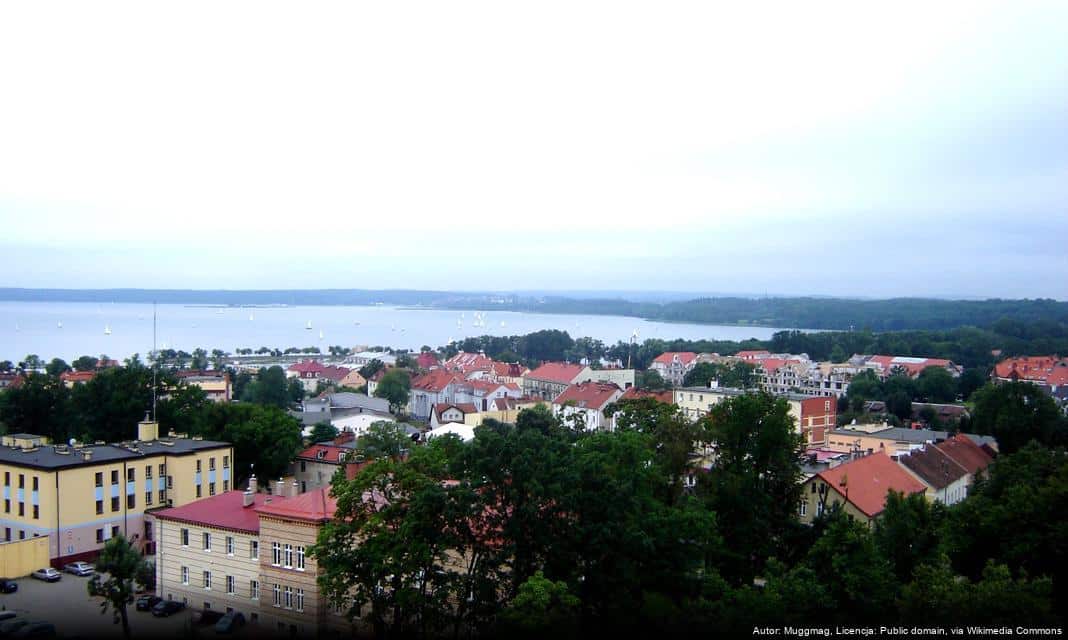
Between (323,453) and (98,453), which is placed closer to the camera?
(98,453)

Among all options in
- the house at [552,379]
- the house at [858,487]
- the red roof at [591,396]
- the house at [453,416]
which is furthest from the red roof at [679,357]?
the house at [858,487]

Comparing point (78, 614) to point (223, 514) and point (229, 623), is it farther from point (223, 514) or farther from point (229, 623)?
point (229, 623)

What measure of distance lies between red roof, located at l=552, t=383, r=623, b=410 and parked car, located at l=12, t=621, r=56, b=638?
90.5 feet

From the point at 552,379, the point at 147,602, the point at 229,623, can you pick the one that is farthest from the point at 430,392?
the point at 229,623

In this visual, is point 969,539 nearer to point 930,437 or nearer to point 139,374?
point 930,437

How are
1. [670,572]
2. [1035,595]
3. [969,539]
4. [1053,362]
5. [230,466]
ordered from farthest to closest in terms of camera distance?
[1053,362] < [230,466] < [969,539] < [670,572] < [1035,595]

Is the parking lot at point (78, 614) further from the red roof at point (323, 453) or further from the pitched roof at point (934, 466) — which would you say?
the pitched roof at point (934, 466)

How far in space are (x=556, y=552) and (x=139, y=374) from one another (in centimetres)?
1891

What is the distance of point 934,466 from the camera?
889 inches

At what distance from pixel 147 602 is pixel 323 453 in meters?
9.53

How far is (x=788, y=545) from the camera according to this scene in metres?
13.4

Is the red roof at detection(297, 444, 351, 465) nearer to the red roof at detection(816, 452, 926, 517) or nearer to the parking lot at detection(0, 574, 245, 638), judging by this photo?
the parking lot at detection(0, 574, 245, 638)

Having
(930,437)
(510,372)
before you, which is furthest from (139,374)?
(510,372)

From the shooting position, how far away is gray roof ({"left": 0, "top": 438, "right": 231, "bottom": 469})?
17.2 metres
